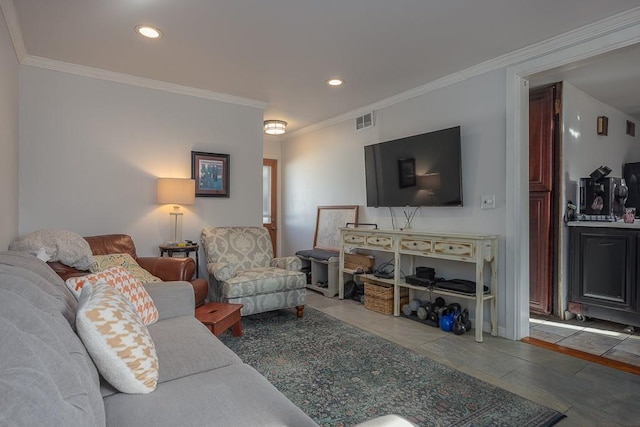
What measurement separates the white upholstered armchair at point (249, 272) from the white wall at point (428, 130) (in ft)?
4.48

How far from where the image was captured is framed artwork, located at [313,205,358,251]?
15.8 ft

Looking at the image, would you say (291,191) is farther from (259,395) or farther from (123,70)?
(259,395)

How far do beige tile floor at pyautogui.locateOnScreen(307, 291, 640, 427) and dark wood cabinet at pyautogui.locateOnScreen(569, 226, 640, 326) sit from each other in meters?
1.11

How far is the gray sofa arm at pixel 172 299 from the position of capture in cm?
225

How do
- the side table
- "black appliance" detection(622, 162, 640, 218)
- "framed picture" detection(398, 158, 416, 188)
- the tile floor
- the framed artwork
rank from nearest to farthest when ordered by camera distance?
the tile floor
the side table
"framed picture" detection(398, 158, 416, 188)
"black appliance" detection(622, 162, 640, 218)
the framed artwork

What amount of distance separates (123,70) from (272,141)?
3019 mm

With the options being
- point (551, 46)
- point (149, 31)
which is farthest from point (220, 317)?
point (551, 46)

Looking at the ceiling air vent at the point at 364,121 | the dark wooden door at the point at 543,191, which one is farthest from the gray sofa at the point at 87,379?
the dark wooden door at the point at 543,191

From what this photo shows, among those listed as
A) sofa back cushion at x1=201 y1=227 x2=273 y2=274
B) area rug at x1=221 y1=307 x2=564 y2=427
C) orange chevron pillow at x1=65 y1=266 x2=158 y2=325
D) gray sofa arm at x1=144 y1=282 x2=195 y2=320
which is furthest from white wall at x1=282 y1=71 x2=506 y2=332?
orange chevron pillow at x1=65 y1=266 x2=158 y2=325

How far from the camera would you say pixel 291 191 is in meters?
6.06

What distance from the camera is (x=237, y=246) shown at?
3.90 metres

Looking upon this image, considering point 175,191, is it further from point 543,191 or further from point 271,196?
point 543,191

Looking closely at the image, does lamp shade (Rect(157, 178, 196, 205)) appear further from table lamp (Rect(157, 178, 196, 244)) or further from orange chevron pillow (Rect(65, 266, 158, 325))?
orange chevron pillow (Rect(65, 266, 158, 325))

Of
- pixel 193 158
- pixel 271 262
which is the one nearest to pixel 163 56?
pixel 193 158
